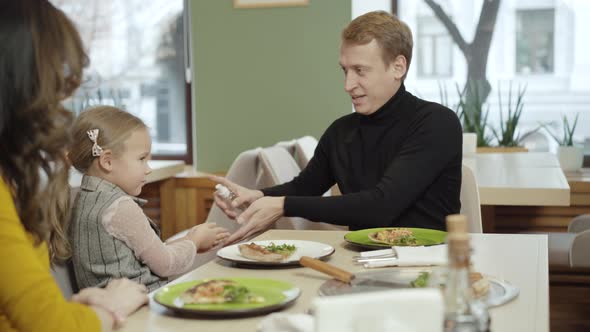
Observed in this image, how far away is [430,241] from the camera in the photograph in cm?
179

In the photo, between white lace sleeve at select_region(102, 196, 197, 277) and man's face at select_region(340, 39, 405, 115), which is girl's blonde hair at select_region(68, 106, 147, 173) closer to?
white lace sleeve at select_region(102, 196, 197, 277)

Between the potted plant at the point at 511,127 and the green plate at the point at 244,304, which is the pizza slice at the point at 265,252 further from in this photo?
the potted plant at the point at 511,127

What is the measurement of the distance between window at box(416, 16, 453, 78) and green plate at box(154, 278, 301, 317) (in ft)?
12.4

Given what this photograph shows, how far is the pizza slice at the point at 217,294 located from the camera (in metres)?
1.24

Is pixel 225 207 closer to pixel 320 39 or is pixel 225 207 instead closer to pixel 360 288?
pixel 360 288

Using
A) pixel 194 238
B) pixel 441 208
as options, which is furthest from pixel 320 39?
pixel 194 238

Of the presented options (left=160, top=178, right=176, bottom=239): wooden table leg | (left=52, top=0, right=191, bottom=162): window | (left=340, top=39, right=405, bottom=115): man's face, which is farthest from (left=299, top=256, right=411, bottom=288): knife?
(left=52, top=0, right=191, bottom=162): window

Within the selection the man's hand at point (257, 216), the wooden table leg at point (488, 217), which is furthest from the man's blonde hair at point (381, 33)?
the wooden table leg at point (488, 217)

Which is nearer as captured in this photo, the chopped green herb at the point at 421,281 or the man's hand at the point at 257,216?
the chopped green herb at the point at 421,281

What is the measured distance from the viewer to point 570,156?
4473mm

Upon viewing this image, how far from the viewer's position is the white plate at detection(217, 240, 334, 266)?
160 cm

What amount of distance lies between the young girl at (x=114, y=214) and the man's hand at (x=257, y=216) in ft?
0.33

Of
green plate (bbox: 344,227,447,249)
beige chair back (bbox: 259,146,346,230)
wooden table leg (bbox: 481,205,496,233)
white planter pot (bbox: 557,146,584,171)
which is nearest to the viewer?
green plate (bbox: 344,227,447,249)

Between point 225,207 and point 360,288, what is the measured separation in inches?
39.0
